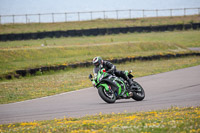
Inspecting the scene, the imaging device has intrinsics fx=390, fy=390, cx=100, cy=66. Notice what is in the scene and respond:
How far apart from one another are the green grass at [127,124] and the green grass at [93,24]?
1535 inches

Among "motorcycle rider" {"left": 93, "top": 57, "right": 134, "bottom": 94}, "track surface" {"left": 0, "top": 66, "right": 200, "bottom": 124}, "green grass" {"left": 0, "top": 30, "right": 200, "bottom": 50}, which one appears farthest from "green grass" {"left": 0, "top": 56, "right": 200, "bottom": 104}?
"green grass" {"left": 0, "top": 30, "right": 200, "bottom": 50}

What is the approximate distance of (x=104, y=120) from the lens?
8492mm

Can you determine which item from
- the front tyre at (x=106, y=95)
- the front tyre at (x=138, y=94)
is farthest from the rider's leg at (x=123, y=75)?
the front tyre at (x=106, y=95)

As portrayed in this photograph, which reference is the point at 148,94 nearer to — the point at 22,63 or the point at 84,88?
the point at 84,88

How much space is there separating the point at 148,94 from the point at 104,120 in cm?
547

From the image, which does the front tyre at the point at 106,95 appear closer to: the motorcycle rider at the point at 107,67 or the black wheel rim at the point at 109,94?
the black wheel rim at the point at 109,94

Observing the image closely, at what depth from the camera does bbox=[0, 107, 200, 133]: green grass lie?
698cm

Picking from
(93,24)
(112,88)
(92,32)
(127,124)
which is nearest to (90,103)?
(112,88)

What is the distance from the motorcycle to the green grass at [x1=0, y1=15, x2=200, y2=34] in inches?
1415

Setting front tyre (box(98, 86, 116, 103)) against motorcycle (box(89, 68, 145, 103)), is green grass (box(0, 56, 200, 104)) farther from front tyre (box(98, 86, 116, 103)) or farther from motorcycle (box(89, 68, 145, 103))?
front tyre (box(98, 86, 116, 103))

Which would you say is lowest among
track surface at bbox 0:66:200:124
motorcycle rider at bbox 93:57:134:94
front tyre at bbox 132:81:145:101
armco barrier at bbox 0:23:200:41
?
track surface at bbox 0:66:200:124

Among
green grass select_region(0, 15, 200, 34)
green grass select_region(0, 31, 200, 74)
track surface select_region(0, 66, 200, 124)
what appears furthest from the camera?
green grass select_region(0, 15, 200, 34)

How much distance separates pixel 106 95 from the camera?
38.8 ft

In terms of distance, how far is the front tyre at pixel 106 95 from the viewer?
1171cm
